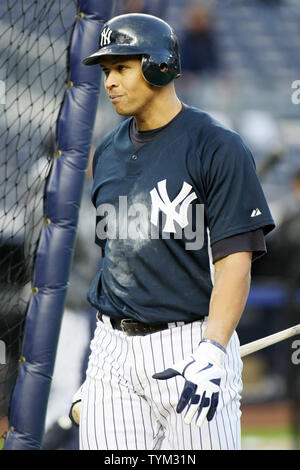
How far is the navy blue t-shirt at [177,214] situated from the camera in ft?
8.10

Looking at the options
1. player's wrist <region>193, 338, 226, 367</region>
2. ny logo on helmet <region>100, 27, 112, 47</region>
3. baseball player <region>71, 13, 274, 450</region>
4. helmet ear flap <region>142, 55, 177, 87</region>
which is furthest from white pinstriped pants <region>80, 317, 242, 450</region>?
ny logo on helmet <region>100, 27, 112, 47</region>

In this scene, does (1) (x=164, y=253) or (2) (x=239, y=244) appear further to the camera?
(1) (x=164, y=253)

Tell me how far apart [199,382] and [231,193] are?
0.57m

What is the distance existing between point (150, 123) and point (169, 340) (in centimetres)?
69

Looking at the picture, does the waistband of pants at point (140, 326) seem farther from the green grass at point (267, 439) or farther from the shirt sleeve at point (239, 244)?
the green grass at point (267, 439)

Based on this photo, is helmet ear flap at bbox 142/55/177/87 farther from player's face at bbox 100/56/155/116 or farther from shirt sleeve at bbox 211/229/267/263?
shirt sleeve at bbox 211/229/267/263

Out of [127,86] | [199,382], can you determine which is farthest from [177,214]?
[199,382]

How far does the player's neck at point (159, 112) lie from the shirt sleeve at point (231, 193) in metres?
0.24

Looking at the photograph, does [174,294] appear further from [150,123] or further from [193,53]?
[193,53]

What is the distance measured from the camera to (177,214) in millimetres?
2539

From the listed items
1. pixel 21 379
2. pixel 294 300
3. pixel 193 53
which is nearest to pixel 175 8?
pixel 193 53

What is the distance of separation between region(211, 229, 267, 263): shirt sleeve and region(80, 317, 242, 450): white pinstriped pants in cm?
26

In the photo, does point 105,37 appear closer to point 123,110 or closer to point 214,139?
point 123,110

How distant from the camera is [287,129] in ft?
36.0
